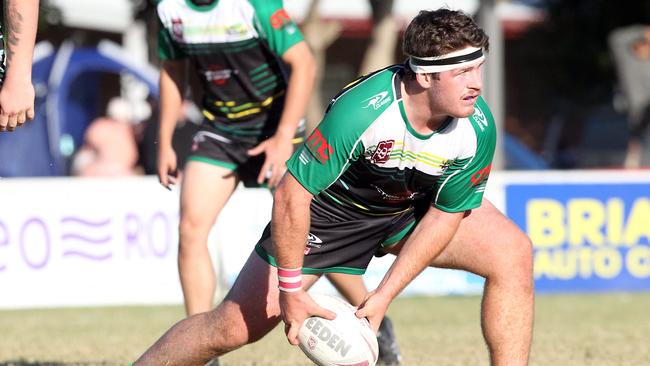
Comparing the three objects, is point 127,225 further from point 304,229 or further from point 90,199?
point 304,229

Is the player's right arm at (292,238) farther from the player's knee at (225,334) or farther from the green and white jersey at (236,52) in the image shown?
the green and white jersey at (236,52)

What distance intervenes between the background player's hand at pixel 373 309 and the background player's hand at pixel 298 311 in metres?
0.14

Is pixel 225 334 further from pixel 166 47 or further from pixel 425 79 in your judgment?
pixel 166 47

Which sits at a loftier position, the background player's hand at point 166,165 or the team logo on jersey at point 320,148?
the team logo on jersey at point 320,148

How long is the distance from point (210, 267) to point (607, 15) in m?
16.6

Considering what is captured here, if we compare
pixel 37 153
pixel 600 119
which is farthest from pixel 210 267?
pixel 600 119

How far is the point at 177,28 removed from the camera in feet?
22.5

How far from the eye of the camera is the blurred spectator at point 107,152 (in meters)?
15.0

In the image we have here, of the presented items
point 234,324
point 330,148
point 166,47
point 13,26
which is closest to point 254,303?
point 234,324

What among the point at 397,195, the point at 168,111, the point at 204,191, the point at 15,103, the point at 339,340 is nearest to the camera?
the point at 15,103

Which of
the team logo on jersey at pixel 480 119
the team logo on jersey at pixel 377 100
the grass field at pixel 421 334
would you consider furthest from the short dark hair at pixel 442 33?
the grass field at pixel 421 334

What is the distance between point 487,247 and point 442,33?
1.07 m

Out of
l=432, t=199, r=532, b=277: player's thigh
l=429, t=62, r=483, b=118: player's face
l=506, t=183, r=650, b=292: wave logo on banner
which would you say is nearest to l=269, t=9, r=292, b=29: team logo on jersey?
l=432, t=199, r=532, b=277: player's thigh

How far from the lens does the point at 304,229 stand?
5066 millimetres
